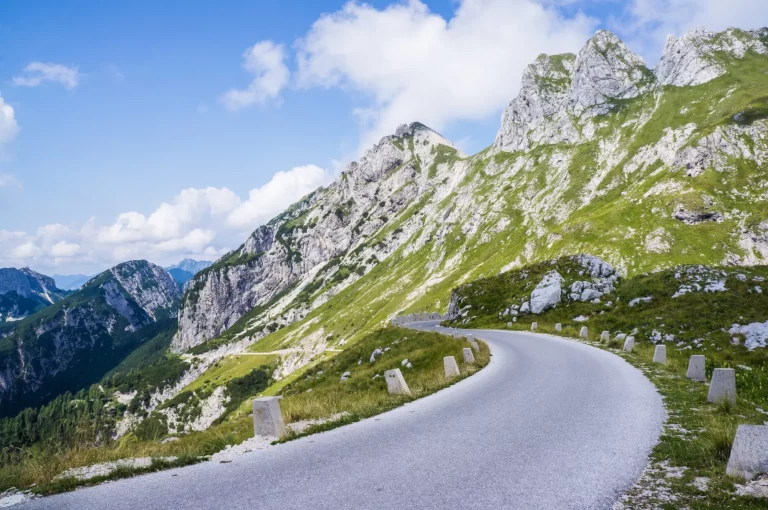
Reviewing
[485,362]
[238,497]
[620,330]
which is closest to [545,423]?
[238,497]

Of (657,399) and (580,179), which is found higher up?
(580,179)

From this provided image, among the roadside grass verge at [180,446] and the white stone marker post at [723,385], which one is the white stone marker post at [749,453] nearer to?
the white stone marker post at [723,385]

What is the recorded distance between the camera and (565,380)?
53.5 feet

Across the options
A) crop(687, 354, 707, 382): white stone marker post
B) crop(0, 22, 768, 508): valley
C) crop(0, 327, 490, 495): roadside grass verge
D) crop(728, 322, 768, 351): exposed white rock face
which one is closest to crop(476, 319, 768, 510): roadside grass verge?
crop(0, 22, 768, 508): valley

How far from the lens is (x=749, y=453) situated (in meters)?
6.41

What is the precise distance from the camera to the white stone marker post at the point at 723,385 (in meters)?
11.3

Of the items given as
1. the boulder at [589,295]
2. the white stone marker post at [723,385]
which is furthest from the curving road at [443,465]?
the boulder at [589,295]

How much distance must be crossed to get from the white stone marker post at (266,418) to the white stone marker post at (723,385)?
1226cm

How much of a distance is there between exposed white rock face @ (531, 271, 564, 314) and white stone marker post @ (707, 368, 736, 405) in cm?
3425

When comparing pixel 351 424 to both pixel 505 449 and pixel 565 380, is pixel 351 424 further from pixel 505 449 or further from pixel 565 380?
pixel 565 380

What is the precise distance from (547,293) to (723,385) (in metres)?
34.7

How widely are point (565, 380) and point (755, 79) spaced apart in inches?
9115

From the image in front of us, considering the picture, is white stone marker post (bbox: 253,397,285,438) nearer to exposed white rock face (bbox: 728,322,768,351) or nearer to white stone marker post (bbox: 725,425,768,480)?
white stone marker post (bbox: 725,425,768,480)

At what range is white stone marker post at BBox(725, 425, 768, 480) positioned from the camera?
20.7ft
